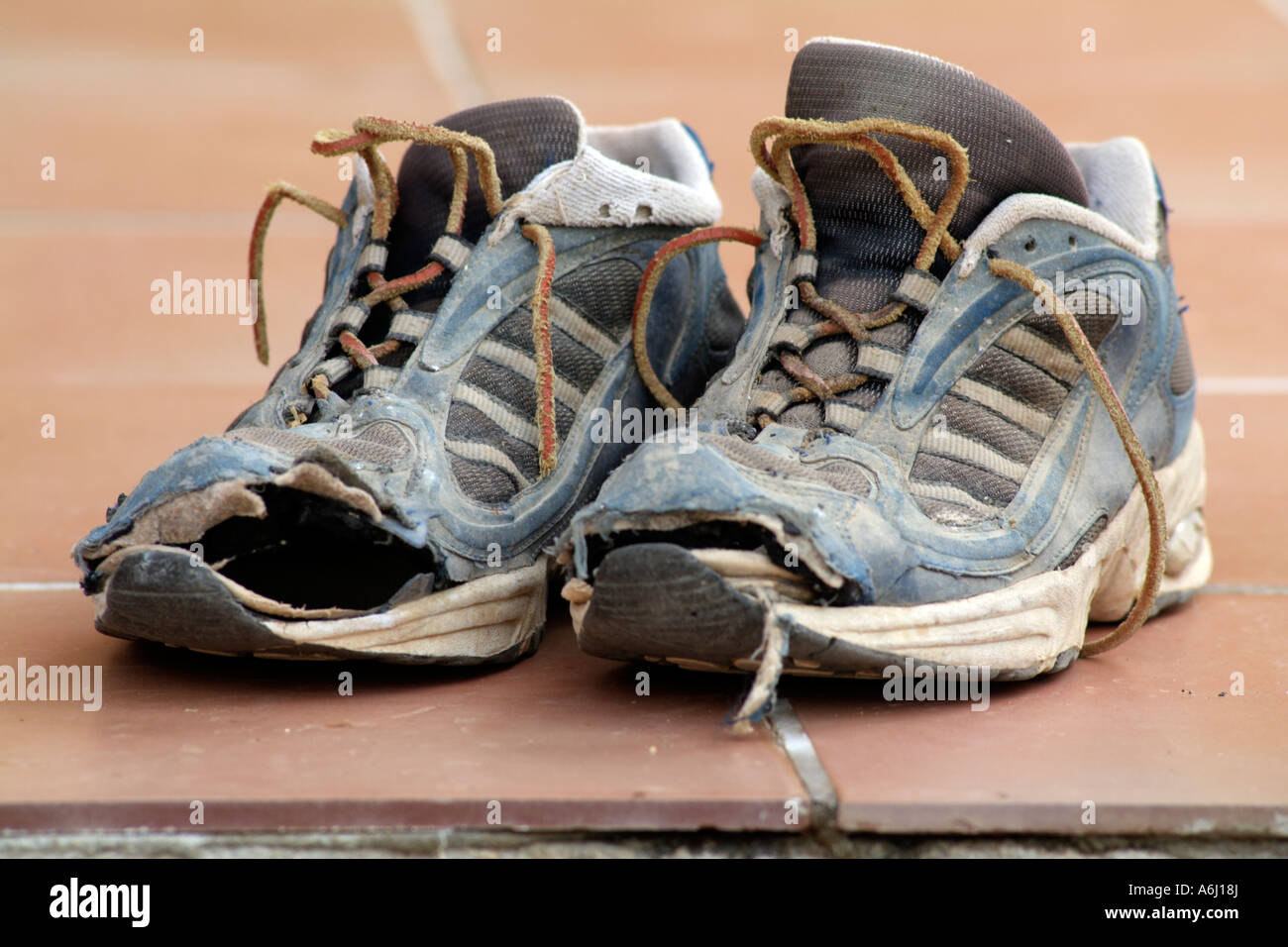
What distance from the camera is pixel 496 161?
1.14 meters

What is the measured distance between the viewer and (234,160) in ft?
10.3

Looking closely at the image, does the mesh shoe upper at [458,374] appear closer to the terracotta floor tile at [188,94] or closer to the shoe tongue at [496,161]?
the shoe tongue at [496,161]

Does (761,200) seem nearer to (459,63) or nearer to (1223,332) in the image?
(1223,332)

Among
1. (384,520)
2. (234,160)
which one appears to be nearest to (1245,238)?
(234,160)

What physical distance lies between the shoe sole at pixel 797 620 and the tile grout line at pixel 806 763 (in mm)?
39

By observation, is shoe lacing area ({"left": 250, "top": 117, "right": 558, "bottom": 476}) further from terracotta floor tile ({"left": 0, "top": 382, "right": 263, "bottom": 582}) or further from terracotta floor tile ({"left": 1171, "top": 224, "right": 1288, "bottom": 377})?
terracotta floor tile ({"left": 1171, "top": 224, "right": 1288, "bottom": 377})

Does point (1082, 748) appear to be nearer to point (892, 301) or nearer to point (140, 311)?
point (892, 301)

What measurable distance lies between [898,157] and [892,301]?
11 centimetres

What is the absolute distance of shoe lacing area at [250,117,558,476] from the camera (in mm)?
1073

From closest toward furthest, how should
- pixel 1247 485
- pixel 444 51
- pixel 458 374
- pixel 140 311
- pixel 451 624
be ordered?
1. pixel 451 624
2. pixel 458 374
3. pixel 1247 485
4. pixel 140 311
5. pixel 444 51

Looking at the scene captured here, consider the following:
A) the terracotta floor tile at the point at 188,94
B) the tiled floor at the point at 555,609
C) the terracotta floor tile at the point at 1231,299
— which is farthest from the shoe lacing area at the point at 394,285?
the terracotta floor tile at the point at 188,94

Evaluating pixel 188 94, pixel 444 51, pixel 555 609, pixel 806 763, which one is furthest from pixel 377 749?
pixel 444 51

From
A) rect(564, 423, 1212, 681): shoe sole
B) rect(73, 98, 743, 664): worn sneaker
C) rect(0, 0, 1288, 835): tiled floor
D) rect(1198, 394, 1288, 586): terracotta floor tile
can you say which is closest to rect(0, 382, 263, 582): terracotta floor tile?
rect(0, 0, 1288, 835): tiled floor

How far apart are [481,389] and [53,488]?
81 cm
